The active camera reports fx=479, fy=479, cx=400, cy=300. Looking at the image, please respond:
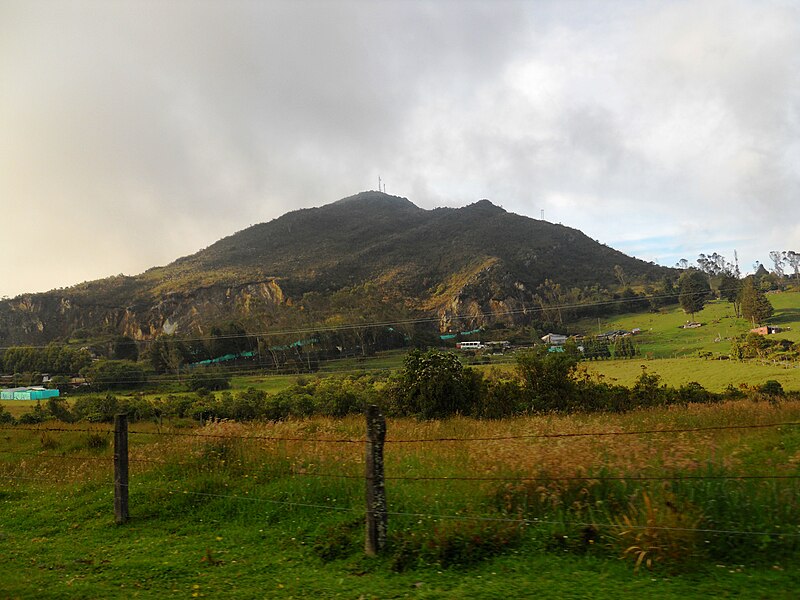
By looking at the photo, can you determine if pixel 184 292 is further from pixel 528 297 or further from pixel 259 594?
pixel 259 594

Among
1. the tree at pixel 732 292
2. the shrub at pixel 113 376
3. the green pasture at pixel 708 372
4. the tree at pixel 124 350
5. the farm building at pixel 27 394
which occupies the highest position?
the tree at pixel 732 292

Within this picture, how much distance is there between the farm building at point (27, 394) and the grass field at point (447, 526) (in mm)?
53858

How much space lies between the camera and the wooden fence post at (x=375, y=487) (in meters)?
5.08

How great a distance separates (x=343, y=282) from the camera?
105 m

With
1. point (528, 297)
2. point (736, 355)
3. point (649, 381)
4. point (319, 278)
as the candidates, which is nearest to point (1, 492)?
point (649, 381)

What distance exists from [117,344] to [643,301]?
8018 cm

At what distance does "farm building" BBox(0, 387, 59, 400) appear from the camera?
51.2 m

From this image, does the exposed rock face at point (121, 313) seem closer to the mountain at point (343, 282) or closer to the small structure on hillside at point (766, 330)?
the mountain at point (343, 282)

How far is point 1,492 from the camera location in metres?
9.25

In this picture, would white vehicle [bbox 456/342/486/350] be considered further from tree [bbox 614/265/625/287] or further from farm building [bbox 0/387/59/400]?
tree [bbox 614/265/625/287]

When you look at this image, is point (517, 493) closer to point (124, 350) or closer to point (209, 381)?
point (209, 381)

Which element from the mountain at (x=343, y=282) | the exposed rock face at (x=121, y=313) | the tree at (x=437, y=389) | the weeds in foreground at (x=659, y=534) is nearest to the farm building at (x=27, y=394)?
the mountain at (x=343, y=282)

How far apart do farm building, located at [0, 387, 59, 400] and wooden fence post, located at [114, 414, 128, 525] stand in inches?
2175

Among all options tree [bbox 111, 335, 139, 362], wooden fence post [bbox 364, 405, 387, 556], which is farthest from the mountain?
wooden fence post [bbox 364, 405, 387, 556]
